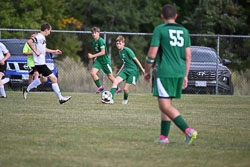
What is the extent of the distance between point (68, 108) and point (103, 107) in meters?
0.89

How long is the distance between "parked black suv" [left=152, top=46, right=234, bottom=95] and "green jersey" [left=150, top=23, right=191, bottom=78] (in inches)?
436

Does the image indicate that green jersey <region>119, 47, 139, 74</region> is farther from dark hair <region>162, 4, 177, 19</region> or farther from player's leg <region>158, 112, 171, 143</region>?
dark hair <region>162, 4, 177, 19</region>

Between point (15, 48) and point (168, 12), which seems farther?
point (15, 48)

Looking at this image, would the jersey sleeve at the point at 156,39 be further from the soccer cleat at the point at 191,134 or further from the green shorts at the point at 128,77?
the green shorts at the point at 128,77

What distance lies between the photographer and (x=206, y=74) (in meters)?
18.7

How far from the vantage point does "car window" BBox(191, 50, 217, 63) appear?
19.0 meters

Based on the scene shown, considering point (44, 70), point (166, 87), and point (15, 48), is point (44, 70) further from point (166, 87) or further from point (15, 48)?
point (166, 87)

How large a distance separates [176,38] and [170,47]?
0.14 meters

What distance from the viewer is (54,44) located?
103ft

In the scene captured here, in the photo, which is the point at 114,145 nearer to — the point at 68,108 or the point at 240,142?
the point at 240,142

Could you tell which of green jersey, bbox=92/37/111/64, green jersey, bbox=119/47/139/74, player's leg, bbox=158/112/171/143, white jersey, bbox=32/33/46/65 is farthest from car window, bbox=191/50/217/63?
player's leg, bbox=158/112/171/143

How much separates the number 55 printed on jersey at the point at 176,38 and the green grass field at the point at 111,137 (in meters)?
1.35

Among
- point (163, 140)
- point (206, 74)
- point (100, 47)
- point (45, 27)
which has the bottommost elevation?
point (206, 74)

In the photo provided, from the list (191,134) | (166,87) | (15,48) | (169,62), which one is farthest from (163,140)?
(15,48)
